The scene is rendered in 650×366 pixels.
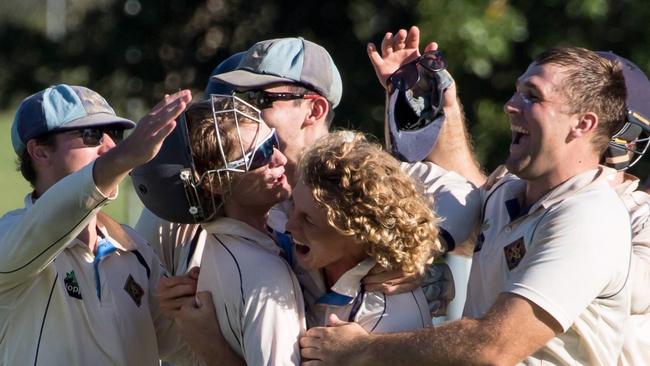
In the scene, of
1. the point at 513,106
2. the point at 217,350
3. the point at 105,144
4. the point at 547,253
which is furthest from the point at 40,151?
the point at 547,253

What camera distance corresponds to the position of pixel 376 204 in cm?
361

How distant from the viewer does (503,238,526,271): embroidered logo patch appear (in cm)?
393

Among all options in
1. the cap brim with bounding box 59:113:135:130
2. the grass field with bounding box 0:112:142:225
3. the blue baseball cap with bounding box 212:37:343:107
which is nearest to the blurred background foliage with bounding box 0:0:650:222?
the blue baseball cap with bounding box 212:37:343:107

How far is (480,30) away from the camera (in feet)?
29.4

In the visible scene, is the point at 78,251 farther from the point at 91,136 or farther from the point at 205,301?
the point at 205,301

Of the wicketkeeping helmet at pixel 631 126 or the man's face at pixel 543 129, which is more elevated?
the man's face at pixel 543 129

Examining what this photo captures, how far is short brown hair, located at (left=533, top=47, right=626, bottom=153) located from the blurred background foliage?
4.72 metres

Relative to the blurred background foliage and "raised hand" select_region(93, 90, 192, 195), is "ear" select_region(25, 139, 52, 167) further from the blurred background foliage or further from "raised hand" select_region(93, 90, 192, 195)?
the blurred background foliage

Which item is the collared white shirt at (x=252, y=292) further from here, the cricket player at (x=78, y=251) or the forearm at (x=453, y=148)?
the forearm at (x=453, y=148)

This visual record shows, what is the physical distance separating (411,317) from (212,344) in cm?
62

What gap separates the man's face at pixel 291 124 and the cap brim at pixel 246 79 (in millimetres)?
27

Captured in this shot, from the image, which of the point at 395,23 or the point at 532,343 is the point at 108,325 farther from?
the point at 395,23

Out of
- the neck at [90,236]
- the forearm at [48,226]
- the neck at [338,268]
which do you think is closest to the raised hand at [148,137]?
the forearm at [48,226]

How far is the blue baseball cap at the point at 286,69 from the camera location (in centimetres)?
463
